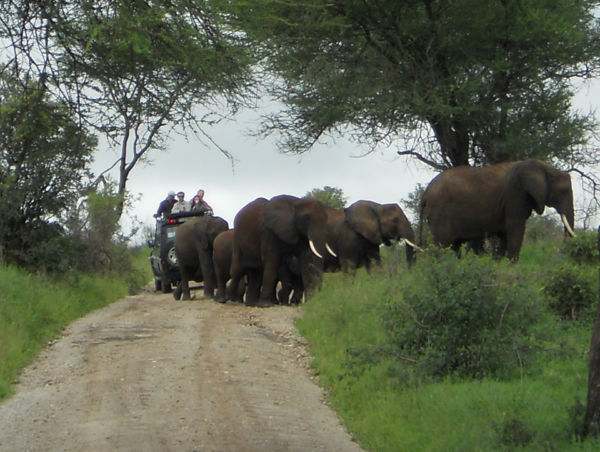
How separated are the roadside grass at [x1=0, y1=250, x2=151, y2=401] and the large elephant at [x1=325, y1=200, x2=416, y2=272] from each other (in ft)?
16.6

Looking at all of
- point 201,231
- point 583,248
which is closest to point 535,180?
point 583,248

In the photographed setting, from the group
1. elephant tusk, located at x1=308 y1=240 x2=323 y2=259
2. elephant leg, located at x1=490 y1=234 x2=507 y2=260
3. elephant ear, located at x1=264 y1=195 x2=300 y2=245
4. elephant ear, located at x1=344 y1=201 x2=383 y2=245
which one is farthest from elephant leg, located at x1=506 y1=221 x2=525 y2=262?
elephant ear, located at x1=264 y1=195 x2=300 y2=245

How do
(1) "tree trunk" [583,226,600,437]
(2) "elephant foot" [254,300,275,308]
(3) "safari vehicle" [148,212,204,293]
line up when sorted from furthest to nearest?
(3) "safari vehicle" [148,212,204,293] → (2) "elephant foot" [254,300,275,308] → (1) "tree trunk" [583,226,600,437]

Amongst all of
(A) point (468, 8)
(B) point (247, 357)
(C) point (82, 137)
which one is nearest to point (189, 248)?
(A) point (468, 8)

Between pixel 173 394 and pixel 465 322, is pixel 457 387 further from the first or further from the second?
pixel 173 394

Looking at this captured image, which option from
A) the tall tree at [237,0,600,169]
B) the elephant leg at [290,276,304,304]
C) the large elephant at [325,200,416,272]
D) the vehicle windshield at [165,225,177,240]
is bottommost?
the elephant leg at [290,276,304,304]

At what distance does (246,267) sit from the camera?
80.9 feet

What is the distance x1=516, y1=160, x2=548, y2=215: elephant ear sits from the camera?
66.1 ft

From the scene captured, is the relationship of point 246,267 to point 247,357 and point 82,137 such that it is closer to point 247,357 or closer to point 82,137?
point 247,357

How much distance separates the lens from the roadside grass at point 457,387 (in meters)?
10.0

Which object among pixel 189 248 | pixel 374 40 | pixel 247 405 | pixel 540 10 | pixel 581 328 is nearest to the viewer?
pixel 247 405

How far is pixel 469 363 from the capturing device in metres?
12.7

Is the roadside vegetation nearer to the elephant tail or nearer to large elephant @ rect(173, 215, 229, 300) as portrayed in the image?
the elephant tail

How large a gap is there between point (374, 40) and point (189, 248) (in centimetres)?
700
